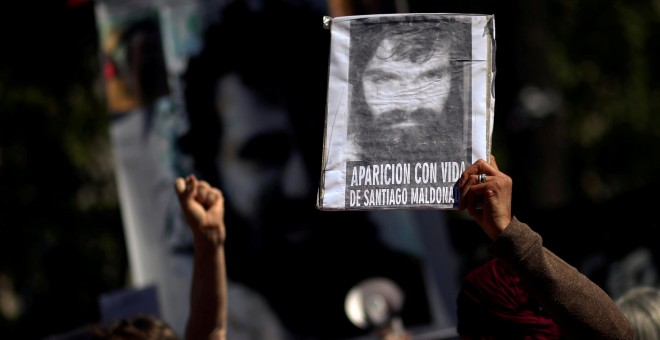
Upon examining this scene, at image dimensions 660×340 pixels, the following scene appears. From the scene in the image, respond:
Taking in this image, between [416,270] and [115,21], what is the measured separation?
2.12m

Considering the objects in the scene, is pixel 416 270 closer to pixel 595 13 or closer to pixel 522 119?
pixel 522 119

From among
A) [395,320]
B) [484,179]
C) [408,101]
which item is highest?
[408,101]

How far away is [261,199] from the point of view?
5.69 metres

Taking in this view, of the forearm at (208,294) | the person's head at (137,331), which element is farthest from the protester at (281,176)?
the forearm at (208,294)

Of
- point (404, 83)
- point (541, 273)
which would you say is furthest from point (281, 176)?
point (541, 273)

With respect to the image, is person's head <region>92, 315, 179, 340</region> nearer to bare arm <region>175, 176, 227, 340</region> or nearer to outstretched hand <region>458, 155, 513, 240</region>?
bare arm <region>175, 176, 227, 340</region>

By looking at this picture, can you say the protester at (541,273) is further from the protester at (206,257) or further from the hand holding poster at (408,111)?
the protester at (206,257)

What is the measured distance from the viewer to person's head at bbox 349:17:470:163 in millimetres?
2938

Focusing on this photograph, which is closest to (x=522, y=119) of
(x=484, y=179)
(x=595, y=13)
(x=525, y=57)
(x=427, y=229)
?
(x=525, y=57)

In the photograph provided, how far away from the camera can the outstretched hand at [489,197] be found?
275cm

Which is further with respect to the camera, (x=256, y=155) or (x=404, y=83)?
(x=256, y=155)

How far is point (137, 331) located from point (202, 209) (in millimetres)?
499

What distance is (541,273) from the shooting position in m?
2.69

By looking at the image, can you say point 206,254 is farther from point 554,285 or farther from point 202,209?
point 554,285
